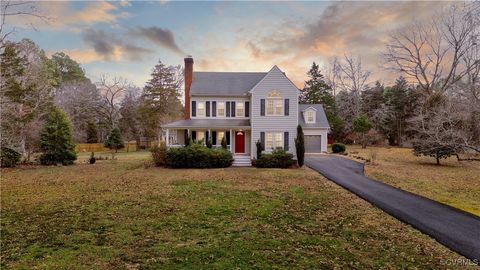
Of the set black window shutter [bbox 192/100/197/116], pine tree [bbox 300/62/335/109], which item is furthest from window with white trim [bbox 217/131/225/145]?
pine tree [bbox 300/62/335/109]

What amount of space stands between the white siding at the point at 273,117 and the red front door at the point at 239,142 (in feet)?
6.08

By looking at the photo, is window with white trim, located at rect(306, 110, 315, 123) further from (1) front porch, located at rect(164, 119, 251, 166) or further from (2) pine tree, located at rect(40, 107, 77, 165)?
(2) pine tree, located at rect(40, 107, 77, 165)

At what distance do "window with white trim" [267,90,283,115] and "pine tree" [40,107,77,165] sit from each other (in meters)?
17.3

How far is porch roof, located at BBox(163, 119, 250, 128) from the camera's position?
2272cm

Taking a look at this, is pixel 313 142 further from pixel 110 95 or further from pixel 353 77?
pixel 110 95

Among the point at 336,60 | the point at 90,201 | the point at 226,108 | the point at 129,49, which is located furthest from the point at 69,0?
the point at 336,60

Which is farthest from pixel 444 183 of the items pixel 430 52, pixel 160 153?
pixel 430 52

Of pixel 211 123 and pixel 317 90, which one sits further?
pixel 317 90

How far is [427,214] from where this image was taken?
8945 mm

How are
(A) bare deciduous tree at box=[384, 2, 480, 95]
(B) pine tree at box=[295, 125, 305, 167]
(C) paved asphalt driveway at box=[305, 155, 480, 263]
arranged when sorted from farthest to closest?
(A) bare deciduous tree at box=[384, 2, 480, 95], (B) pine tree at box=[295, 125, 305, 167], (C) paved asphalt driveway at box=[305, 155, 480, 263]

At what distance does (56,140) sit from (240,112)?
15702mm

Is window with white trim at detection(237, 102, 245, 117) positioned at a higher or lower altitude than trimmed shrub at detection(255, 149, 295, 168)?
higher

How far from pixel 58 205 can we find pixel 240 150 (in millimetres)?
15806

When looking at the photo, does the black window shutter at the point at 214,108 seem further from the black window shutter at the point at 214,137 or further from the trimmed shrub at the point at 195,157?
the trimmed shrub at the point at 195,157
